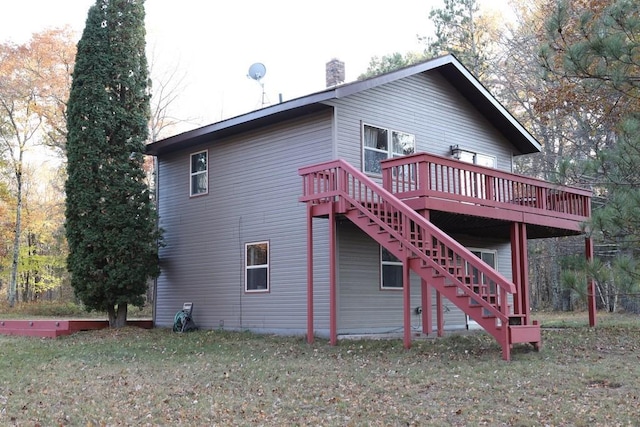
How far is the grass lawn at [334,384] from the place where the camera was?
6.82 meters

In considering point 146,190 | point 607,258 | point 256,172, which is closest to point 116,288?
point 146,190

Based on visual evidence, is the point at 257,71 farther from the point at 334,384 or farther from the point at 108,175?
the point at 334,384

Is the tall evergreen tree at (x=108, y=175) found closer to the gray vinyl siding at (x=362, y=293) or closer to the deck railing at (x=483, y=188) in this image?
the gray vinyl siding at (x=362, y=293)

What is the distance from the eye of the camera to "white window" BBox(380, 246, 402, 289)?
14.1 meters

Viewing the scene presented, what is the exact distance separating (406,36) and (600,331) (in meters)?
27.3

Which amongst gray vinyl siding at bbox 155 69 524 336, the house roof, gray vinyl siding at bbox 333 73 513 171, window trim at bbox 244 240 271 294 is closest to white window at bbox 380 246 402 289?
gray vinyl siding at bbox 155 69 524 336

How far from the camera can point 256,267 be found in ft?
48.8

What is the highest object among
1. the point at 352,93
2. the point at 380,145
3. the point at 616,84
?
the point at 352,93

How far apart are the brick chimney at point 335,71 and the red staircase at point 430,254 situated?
14.6 ft

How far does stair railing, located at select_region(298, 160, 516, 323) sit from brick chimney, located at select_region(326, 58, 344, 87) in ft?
14.1

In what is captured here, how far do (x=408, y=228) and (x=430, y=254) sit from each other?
1.95ft

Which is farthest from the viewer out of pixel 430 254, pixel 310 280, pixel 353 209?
pixel 310 280

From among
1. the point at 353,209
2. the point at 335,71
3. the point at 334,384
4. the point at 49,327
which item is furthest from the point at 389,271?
the point at 49,327

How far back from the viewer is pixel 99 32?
16.5m
